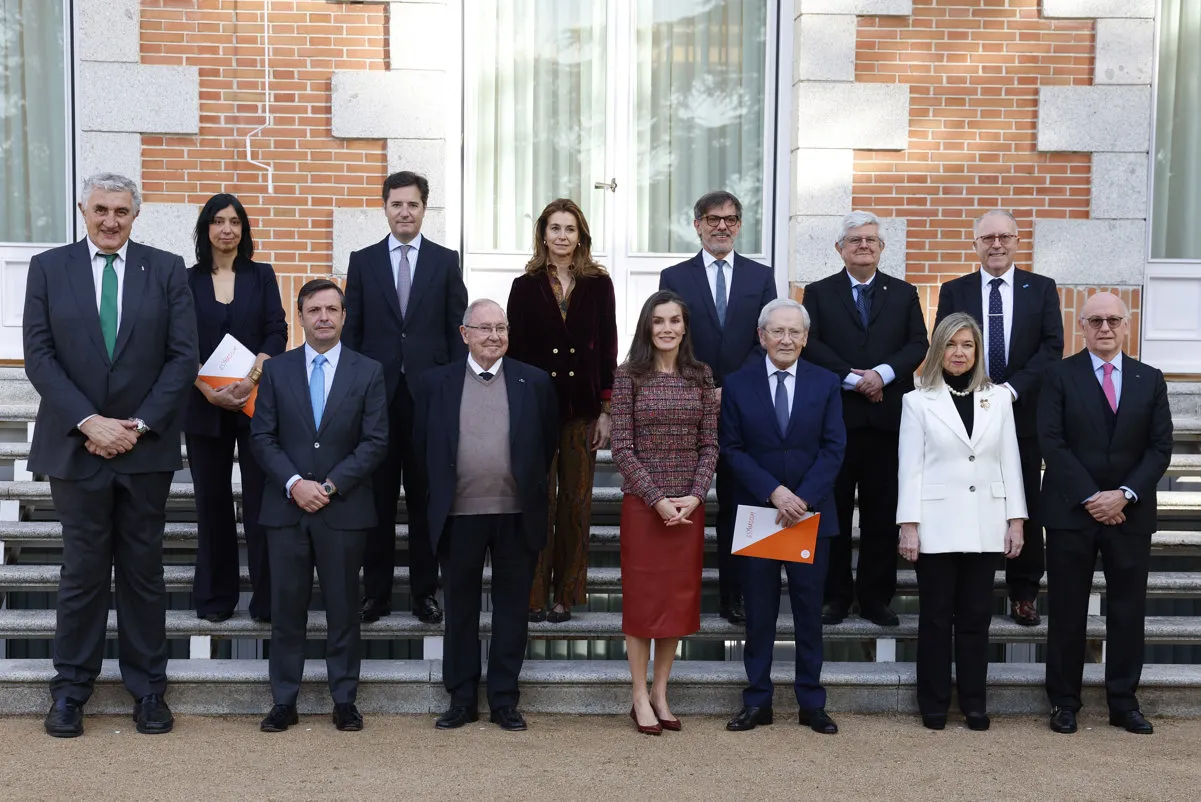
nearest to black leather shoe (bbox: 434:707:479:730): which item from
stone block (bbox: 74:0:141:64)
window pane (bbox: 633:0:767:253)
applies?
window pane (bbox: 633:0:767:253)

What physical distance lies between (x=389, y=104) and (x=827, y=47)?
8.51ft

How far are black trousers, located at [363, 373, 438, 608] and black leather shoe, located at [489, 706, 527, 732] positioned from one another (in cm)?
78

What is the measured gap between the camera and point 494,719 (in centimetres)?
525

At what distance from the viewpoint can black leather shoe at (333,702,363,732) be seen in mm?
5137

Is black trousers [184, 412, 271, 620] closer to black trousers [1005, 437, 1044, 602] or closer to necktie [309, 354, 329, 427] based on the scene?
necktie [309, 354, 329, 427]

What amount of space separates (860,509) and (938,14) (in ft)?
10.8

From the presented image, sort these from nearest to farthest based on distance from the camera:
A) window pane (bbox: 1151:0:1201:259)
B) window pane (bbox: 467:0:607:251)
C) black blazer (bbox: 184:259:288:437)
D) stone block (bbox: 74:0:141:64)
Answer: black blazer (bbox: 184:259:288:437) < stone block (bbox: 74:0:141:64) < window pane (bbox: 467:0:607:251) < window pane (bbox: 1151:0:1201:259)

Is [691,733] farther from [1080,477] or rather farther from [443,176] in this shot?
[443,176]

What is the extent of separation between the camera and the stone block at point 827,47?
737 cm

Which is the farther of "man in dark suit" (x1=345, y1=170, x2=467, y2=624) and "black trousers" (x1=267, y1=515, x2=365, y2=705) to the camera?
"man in dark suit" (x1=345, y1=170, x2=467, y2=624)

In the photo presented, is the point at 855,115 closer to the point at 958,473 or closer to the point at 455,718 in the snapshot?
the point at 958,473

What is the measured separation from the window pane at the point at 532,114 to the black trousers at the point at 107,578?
10.9 feet

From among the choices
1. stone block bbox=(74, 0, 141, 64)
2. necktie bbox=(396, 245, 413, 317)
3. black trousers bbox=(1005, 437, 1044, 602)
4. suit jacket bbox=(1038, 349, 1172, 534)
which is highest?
stone block bbox=(74, 0, 141, 64)

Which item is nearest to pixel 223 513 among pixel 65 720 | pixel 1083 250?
pixel 65 720
